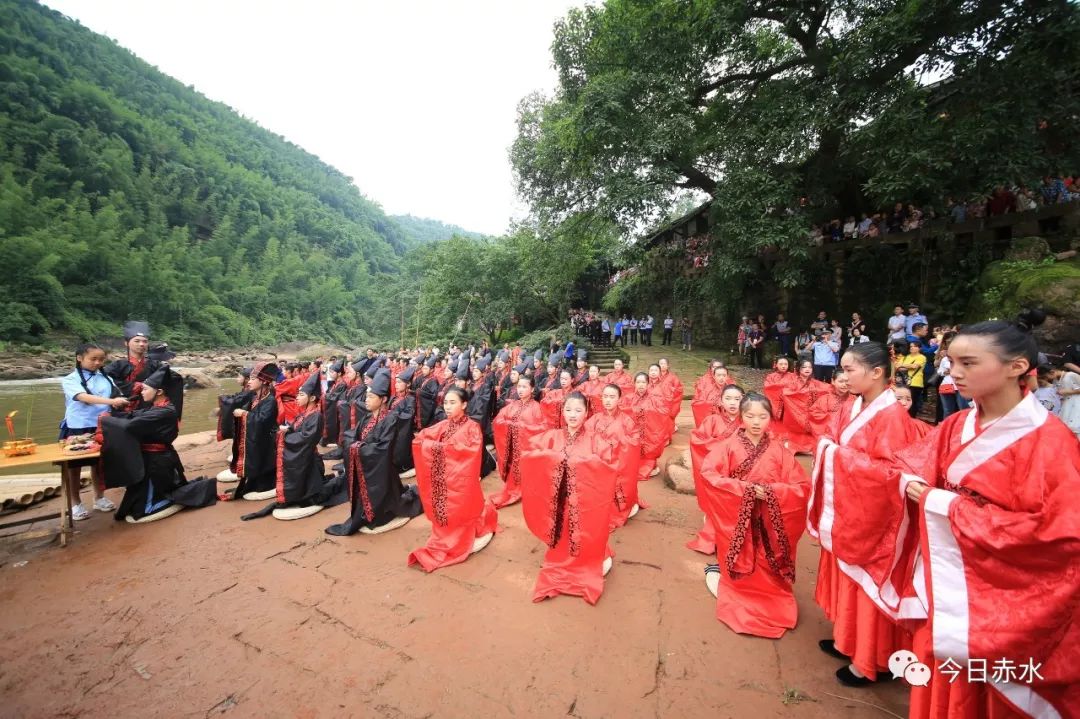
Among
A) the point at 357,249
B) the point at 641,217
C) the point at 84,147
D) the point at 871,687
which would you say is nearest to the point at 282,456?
the point at 871,687

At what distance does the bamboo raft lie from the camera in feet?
18.5

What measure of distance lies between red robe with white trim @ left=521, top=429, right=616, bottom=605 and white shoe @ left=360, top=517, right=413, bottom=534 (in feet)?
6.85

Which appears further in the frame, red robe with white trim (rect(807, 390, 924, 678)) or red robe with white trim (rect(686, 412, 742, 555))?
red robe with white trim (rect(686, 412, 742, 555))

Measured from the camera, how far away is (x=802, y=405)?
7.17 metres

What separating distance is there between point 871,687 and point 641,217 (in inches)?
457

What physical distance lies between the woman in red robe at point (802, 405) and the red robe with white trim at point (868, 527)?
4819 millimetres

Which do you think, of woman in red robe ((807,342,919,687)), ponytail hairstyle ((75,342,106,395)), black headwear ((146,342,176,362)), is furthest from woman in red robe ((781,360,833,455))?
ponytail hairstyle ((75,342,106,395))

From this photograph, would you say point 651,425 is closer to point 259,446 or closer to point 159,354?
point 259,446

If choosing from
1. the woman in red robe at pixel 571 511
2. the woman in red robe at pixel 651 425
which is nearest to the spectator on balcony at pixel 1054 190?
the woman in red robe at pixel 651 425

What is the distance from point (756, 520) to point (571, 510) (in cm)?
138

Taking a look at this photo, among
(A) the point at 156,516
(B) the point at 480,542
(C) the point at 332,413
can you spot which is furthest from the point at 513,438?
(C) the point at 332,413

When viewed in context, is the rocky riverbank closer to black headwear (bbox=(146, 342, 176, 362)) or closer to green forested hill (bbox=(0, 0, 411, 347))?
green forested hill (bbox=(0, 0, 411, 347))

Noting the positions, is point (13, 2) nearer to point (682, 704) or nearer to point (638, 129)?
point (638, 129)

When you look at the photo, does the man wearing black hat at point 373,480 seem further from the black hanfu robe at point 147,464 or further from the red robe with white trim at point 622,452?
the red robe with white trim at point 622,452
